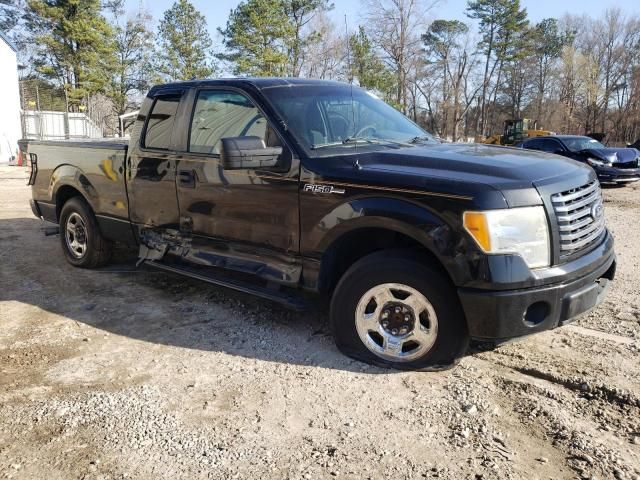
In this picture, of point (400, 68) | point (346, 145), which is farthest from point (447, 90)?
point (346, 145)

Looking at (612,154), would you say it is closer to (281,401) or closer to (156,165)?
(156,165)

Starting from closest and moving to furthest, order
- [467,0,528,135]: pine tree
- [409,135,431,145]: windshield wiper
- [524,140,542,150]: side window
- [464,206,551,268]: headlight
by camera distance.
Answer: [464,206,551,268]: headlight < [409,135,431,145]: windshield wiper < [524,140,542,150]: side window < [467,0,528,135]: pine tree

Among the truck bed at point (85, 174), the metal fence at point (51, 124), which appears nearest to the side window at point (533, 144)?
the truck bed at point (85, 174)

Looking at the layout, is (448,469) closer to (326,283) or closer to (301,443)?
(301,443)

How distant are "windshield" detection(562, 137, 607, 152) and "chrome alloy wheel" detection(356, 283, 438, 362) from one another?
1309 cm

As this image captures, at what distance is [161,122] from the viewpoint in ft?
16.4

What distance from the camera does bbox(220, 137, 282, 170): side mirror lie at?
3718 millimetres

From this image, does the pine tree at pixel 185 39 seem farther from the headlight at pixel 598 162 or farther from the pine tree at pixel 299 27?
the headlight at pixel 598 162

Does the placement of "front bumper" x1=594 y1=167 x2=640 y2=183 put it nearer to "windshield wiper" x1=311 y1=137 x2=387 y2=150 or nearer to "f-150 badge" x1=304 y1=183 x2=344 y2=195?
"windshield wiper" x1=311 y1=137 x2=387 y2=150

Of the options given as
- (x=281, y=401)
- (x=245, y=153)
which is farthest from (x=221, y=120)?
(x=281, y=401)

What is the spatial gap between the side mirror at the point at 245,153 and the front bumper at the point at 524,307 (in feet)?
5.25

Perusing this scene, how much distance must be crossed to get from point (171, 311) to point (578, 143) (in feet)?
44.6

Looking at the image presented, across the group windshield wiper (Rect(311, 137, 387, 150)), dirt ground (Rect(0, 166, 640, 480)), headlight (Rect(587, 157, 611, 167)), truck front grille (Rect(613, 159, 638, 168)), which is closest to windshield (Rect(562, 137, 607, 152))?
headlight (Rect(587, 157, 611, 167))

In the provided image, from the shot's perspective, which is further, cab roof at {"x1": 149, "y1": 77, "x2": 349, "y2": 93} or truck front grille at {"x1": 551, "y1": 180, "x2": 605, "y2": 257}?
cab roof at {"x1": 149, "y1": 77, "x2": 349, "y2": 93}
